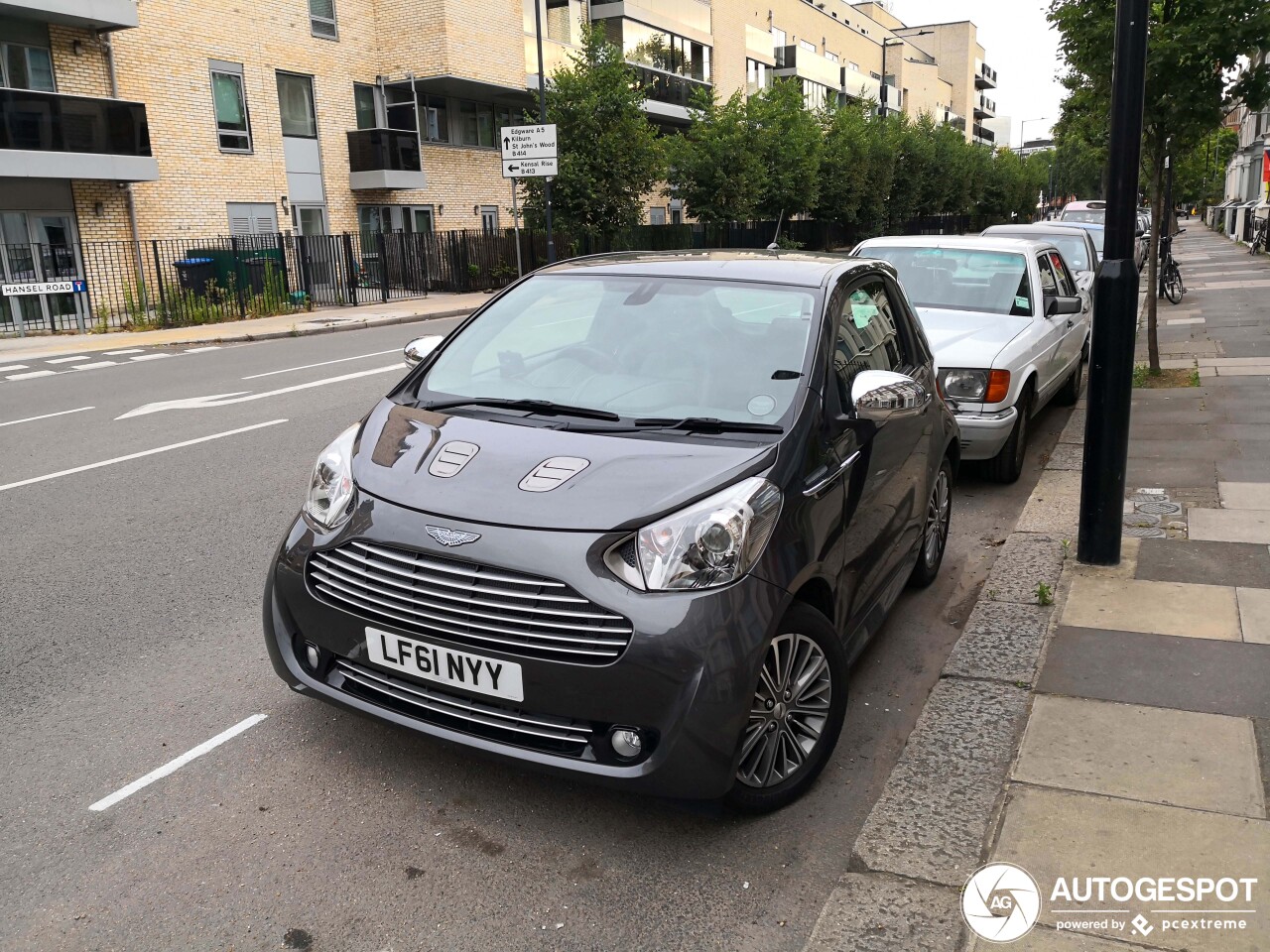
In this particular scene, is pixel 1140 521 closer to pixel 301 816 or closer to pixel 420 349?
pixel 420 349

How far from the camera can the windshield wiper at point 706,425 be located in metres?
3.50

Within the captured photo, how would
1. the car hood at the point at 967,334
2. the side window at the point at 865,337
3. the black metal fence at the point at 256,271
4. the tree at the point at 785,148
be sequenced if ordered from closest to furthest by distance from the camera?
1. the side window at the point at 865,337
2. the car hood at the point at 967,334
3. the black metal fence at the point at 256,271
4. the tree at the point at 785,148

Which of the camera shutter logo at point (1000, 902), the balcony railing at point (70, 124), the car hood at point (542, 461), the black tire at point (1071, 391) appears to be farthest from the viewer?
the balcony railing at point (70, 124)

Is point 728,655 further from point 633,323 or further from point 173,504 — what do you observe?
point 173,504

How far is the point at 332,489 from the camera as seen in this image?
3529 mm

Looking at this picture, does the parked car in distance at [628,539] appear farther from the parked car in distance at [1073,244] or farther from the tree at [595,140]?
the tree at [595,140]

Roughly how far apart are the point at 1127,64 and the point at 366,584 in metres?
4.08

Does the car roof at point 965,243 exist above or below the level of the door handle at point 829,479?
above

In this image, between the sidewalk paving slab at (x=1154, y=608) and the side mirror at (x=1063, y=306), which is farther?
the side mirror at (x=1063, y=306)

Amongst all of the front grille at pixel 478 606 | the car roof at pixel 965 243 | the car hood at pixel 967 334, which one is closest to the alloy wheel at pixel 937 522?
the car hood at pixel 967 334

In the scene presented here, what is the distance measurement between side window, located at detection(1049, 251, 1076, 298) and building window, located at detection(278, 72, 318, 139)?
74.1 feet

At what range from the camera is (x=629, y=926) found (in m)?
2.81

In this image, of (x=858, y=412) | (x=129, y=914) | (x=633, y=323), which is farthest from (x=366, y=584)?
(x=858, y=412)

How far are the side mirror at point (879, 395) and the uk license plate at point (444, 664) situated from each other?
1609 mm
